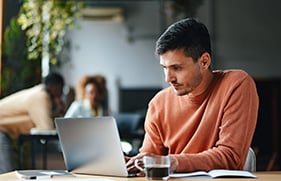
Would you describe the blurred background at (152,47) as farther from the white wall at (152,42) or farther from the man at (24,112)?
the man at (24,112)

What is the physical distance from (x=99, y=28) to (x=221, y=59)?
1.88 m

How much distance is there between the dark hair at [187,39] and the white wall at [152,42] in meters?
6.07

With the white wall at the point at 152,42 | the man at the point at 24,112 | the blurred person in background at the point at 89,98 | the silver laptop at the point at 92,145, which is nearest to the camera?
the silver laptop at the point at 92,145

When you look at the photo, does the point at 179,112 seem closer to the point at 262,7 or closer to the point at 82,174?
the point at 82,174

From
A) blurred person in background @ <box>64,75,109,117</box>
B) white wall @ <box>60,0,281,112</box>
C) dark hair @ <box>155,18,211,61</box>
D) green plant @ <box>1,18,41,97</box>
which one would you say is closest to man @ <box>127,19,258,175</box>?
dark hair @ <box>155,18,211,61</box>

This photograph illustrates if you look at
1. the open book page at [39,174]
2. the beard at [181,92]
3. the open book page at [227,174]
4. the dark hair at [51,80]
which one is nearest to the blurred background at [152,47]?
the dark hair at [51,80]

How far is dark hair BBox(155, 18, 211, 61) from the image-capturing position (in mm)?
1883

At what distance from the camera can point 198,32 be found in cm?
195

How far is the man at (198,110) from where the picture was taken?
5.93 ft

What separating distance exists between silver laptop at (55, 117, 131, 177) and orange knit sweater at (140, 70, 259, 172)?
0.67 feet

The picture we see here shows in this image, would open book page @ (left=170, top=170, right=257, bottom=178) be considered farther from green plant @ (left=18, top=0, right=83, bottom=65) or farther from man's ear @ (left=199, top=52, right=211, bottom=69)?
green plant @ (left=18, top=0, right=83, bottom=65)

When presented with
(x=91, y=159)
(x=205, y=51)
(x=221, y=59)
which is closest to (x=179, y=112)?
(x=205, y=51)

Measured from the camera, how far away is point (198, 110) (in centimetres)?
198

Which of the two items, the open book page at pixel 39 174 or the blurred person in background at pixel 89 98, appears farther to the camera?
the blurred person in background at pixel 89 98
